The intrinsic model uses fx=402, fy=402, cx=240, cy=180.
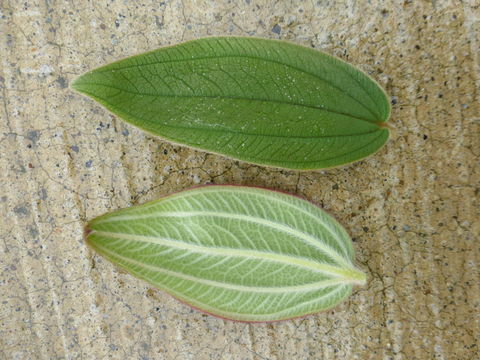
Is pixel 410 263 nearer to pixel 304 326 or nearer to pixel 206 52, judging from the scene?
pixel 304 326

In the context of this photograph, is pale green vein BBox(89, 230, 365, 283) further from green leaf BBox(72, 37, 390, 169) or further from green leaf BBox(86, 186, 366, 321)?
A: green leaf BBox(72, 37, 390, 169)

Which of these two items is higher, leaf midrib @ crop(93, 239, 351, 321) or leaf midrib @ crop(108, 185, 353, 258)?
leaf midrib @ crop(108, 185, 353, 258)

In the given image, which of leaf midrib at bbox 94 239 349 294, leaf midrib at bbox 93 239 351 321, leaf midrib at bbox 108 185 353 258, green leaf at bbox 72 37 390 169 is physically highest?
green leaf at bbox 72 37 390 169

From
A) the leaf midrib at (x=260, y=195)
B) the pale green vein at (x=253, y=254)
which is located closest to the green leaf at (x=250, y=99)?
the leaf midrib at (x=260, y=195)

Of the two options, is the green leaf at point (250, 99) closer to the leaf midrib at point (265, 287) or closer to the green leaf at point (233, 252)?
the green leaf at point (233, 252)

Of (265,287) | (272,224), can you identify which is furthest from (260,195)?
(265,287)

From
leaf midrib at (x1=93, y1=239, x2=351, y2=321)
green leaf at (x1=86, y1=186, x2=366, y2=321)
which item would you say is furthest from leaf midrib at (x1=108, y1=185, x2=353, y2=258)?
leaf midrib at (x1=93, y1=239, x2=351, y2=321)
